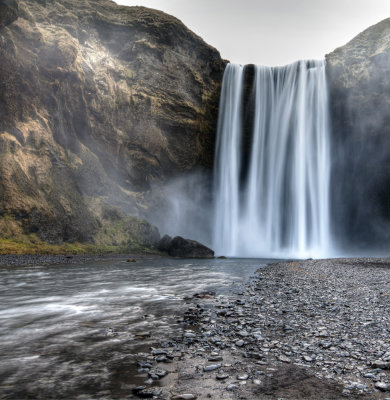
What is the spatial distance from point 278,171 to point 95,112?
104ft

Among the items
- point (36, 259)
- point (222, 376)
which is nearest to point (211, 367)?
point (222, 376)

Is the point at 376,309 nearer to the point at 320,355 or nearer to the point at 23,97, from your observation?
the point at 320,355

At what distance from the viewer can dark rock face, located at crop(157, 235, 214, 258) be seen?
4278 cm

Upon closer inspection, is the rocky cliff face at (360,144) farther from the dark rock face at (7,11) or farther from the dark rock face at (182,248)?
the dark rock face at (7,11)

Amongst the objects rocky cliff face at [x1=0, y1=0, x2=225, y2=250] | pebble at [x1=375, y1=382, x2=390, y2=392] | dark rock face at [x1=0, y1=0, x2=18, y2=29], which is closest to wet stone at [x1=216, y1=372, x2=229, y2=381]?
pebble at [x1=375, y1=382, x2=390, y2=392]

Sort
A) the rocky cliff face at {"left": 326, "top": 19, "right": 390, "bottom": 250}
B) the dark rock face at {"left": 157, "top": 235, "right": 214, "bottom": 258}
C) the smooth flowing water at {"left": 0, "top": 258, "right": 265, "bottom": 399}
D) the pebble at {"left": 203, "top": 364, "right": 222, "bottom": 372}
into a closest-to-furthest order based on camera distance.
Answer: the smooth flowing water at {"left": 0, "top": 258, "right": 265, "bottom": 399}, the pebble at {"left": 203, "top": 364, "right": 222, "bottom": 372}, the dark rock face at {"left": 157, "top": 235, "right": 214, "bottom": 258}, the rocky cliff face at {"left": 326, "top": 19, "right": 390, "bottom": 250}

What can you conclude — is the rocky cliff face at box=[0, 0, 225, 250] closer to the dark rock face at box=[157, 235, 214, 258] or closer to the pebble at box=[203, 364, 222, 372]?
the dark rock face at box=[157, 235, 214, 258]

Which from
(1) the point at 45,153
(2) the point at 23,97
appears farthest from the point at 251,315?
(2) the point at 23,97

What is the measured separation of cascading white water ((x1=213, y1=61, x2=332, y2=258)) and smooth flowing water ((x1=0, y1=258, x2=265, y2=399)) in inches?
1488

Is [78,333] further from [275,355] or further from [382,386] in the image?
[382,386]

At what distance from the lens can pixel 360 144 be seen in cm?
5009

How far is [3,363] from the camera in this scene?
5.45m

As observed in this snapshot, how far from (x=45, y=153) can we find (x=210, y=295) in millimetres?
33735

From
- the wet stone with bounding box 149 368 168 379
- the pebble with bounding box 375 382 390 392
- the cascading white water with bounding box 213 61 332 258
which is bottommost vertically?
the wet stone with bounding box 149 368 168 379
